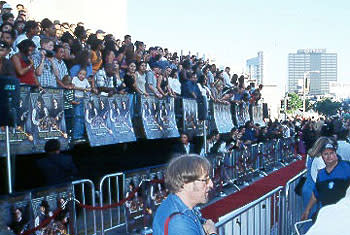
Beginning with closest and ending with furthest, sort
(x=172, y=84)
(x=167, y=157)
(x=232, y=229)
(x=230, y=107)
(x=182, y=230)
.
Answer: (x=182, y=230) < (x=232, y=229) < (x=167, y=157) < (x=172, y=84) < (x=230, y=107)

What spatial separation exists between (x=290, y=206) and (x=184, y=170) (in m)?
4.49

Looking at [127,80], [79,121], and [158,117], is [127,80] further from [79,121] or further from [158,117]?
[79,121]

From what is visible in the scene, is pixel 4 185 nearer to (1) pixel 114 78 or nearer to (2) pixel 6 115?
(2) pixel 6 115

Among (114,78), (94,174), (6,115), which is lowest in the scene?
(94,174)

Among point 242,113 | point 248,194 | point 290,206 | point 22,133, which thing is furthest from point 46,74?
point 242,113

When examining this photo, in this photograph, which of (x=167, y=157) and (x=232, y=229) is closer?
(x=232, y=229)

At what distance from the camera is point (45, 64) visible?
342 inches

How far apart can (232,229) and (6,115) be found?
3562mm

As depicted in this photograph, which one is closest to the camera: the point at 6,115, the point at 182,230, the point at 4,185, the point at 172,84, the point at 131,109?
the point at 182,230

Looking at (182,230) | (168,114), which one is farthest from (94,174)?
(182,230)

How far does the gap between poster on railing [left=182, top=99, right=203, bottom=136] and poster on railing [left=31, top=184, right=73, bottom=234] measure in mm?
6578

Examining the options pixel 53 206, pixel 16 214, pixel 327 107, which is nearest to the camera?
pixel 16 214

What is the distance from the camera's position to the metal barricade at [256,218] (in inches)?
176

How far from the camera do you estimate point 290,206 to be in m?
6.91
